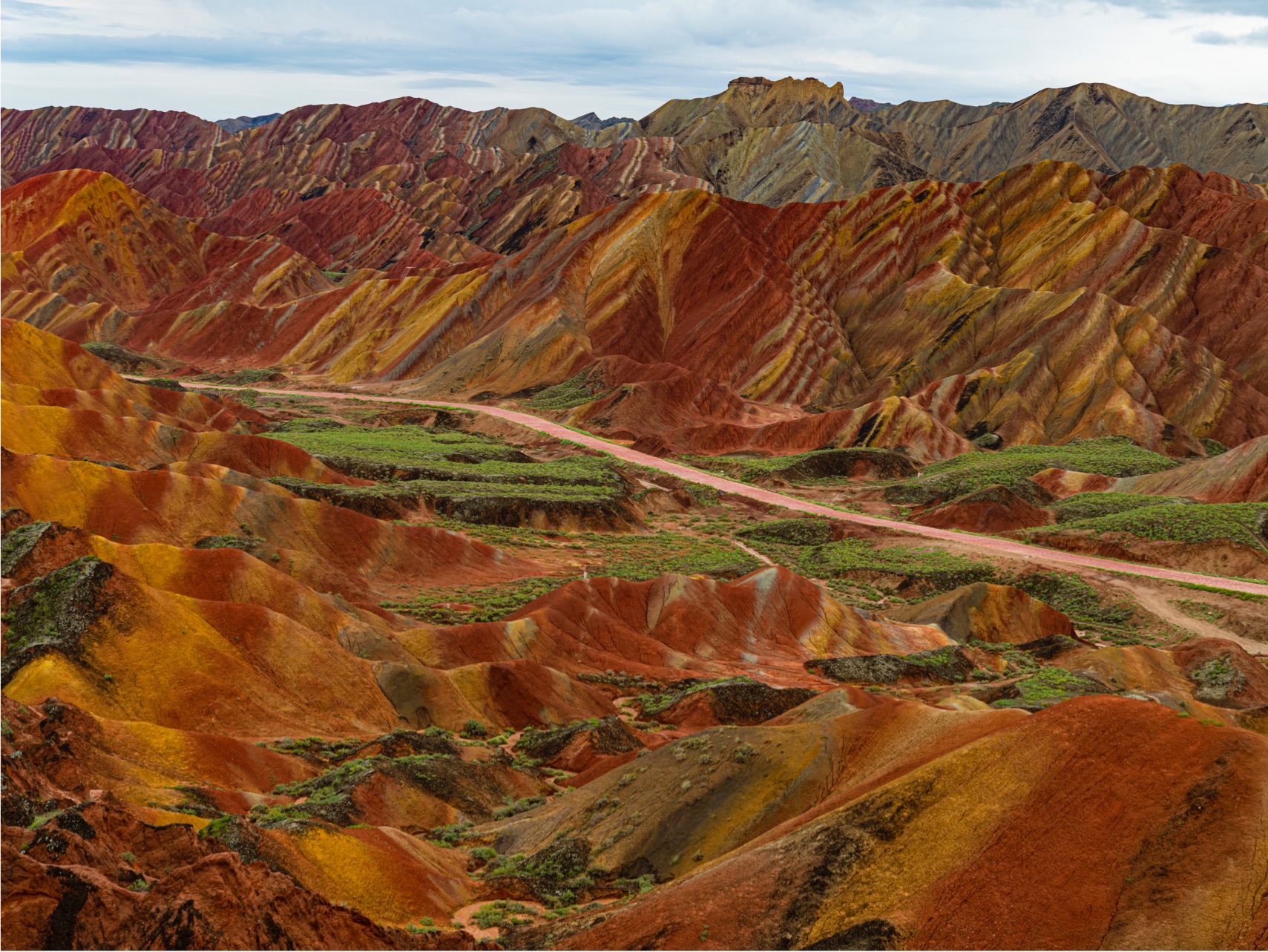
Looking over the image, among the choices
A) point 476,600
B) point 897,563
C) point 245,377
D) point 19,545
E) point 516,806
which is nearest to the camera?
point 516,806

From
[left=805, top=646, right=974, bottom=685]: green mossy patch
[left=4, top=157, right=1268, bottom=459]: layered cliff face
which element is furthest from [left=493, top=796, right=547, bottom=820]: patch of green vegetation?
[left=4, top=157, right=1268, bottom=459]: layered cliff face

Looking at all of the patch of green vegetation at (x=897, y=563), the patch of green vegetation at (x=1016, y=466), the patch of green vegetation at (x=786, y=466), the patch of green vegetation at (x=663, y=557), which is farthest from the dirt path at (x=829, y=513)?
the patch of green vegetation at (x=663, y=557)

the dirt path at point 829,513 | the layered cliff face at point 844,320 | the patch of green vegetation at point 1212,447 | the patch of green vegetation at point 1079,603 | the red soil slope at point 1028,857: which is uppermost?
the layered cliff face at point 844,320

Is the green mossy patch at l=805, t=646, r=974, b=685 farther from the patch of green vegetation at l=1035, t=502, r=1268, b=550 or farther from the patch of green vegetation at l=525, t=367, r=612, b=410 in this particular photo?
the patch of green vegetation at l=525, t=367, r=612, b=410

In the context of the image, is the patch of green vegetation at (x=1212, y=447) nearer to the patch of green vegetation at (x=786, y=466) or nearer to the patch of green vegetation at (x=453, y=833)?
the patch of green vegetation at (x=786, y=466)

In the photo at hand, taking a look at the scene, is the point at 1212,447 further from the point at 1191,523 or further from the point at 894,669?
the point at 894,669

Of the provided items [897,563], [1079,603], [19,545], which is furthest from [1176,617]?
[19,545]

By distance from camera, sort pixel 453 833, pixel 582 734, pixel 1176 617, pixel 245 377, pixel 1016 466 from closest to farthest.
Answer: pixel 453 833
pixel 582 734
pixel 1176 617
pixel 1016 466
pixel 245 377

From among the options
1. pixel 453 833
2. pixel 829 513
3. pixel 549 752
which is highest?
pixel 453 833
